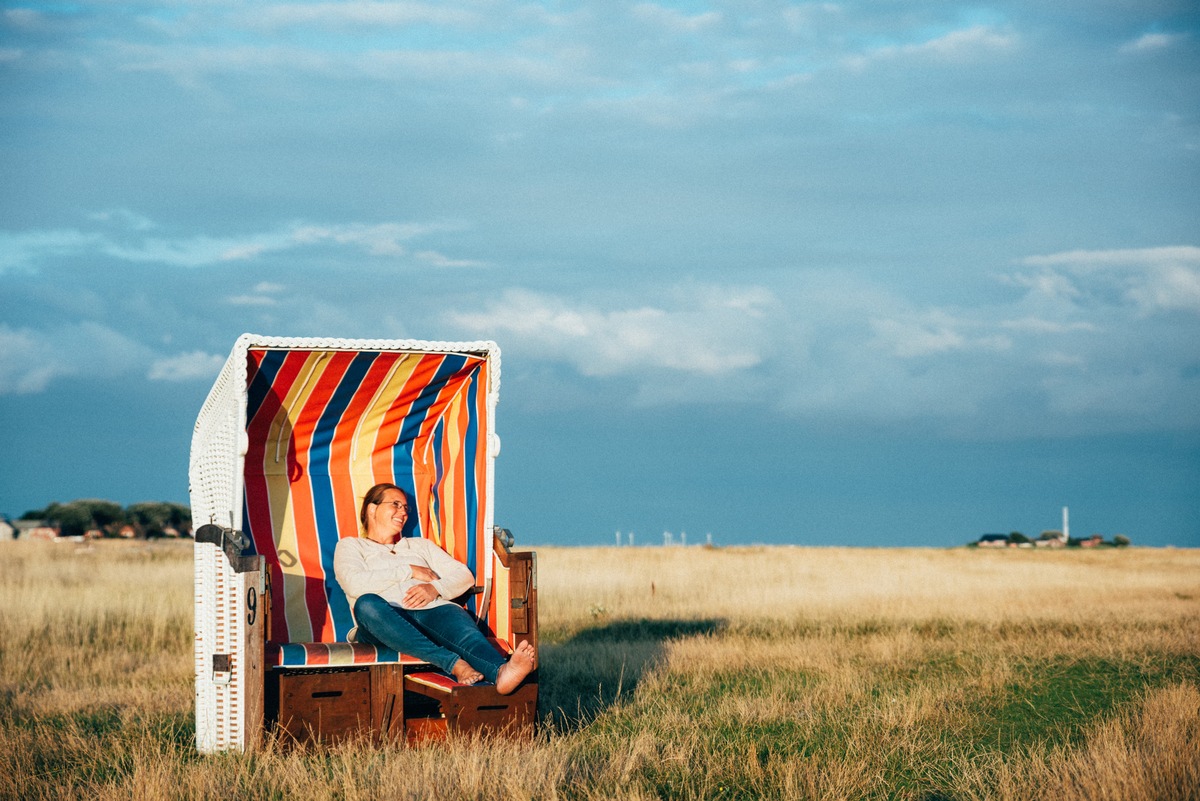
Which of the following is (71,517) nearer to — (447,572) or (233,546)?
(447,572)

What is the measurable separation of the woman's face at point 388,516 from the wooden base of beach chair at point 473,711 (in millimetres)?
1261

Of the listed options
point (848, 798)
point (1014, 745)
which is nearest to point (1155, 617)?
point (1014, 745)

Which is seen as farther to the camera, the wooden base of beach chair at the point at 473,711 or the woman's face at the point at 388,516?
the woman's face at the point at 388,516

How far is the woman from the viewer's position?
733 centimetres

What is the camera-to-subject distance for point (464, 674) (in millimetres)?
7238

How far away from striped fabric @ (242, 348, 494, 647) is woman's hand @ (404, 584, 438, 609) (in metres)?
0.47

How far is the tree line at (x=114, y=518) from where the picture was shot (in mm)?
46062

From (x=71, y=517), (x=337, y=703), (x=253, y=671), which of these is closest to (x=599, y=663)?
(x=337, y=703)

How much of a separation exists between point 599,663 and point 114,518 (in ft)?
138

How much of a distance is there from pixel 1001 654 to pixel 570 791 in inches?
279

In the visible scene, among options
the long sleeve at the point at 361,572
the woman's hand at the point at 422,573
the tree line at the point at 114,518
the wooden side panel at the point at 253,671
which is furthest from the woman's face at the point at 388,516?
the tree line at the point at 114,518

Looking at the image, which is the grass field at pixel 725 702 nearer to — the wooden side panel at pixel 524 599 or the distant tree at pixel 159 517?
the wooden side panel at pixel 524 599

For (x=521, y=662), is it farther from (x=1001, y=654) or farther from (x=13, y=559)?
(x=13, y=559)

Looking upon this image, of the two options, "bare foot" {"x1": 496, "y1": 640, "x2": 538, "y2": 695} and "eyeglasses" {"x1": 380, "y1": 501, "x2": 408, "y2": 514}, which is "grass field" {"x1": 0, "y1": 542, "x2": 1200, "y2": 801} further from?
"eyeglasses" {"x1": 380, "y1": 501, "x2": 408, "y2": 514}
